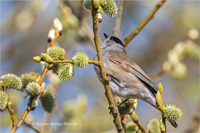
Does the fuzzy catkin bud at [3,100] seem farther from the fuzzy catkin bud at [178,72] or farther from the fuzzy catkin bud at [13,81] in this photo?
the fuzzy catkin bud at [178,72]

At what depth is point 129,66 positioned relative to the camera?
3922mm

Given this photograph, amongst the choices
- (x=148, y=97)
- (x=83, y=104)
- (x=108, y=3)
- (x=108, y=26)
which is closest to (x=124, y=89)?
(x=148, y=97)

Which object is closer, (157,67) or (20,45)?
(20,45)

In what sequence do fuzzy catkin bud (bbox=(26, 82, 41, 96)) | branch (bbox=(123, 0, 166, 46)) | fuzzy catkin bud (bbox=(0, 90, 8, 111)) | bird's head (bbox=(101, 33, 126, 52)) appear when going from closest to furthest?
fuzzy catkin bud (bbox=(0, 90, 8, 111)), fuzzy catkin bud (bbox=(26, 82, 41, 96)), branch (bbox=(123, 0, 166, 46)), bird's head (bbox=(101, 33, 126, 52))

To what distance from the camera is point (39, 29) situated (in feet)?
21.4

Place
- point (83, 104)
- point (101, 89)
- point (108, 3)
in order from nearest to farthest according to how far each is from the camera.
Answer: point (108, 3) → point (83, 104) → point (101, 89)

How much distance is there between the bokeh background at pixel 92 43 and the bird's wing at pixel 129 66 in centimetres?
58

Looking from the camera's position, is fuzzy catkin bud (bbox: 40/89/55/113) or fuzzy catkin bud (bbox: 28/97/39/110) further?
fuzzy catkin bud (bbox: 40/89/55/113)

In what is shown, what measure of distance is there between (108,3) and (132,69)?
75.3 inches

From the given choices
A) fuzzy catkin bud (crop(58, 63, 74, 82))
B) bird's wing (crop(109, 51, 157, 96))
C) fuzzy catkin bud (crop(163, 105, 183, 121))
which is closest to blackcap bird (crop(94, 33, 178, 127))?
bird's wing (crop(109, 51, 157, 96))

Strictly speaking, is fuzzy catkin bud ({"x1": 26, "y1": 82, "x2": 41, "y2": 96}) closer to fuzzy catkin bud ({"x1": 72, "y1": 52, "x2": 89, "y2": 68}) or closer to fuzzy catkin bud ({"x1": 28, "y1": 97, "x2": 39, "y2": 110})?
fuzzy catkin bud ({"x1": 28, "y1": 97, "x2": 39, "y2": 110})

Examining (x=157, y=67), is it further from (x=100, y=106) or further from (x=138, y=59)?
(x=100, y=106)

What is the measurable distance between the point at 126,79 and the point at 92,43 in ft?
3.29

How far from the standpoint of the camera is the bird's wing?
368 cm
